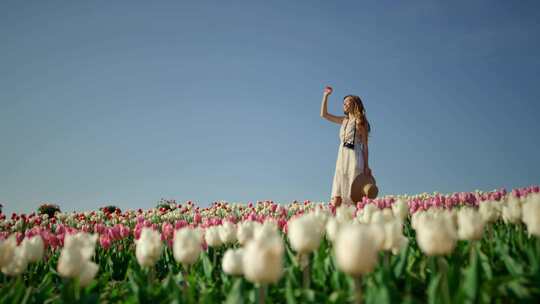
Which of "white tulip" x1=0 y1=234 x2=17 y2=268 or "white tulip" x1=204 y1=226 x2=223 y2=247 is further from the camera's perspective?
"white tulip" x1=204 y1=226 x2=223 y2=247

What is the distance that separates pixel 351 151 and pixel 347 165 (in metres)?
0.40

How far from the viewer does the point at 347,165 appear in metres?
10.7

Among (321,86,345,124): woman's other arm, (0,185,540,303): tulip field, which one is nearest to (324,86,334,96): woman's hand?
(321,86,345,124): woman's other arm

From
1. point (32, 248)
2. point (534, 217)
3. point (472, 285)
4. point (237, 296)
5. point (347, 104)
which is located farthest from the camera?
point (347, 104)

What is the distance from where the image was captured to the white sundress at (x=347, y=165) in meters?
10.5

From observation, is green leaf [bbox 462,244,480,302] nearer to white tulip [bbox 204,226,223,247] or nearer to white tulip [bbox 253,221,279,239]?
white tulip [bbox 253,221,279,239]

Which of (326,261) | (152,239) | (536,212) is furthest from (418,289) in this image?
(152,239)

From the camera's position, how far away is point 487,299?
2230mm

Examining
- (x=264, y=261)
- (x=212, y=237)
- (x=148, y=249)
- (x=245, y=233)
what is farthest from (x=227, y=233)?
(x=264, y=261)

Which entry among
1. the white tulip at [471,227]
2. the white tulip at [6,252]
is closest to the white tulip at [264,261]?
the white tulip at [471,227]

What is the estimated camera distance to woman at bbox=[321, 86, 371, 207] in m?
10.6

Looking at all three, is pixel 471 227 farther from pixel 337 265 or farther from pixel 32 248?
pixel 32 248

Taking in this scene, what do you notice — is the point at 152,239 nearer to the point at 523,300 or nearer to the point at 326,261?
the point at 326,261

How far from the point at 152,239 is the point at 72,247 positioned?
0.60 metres
